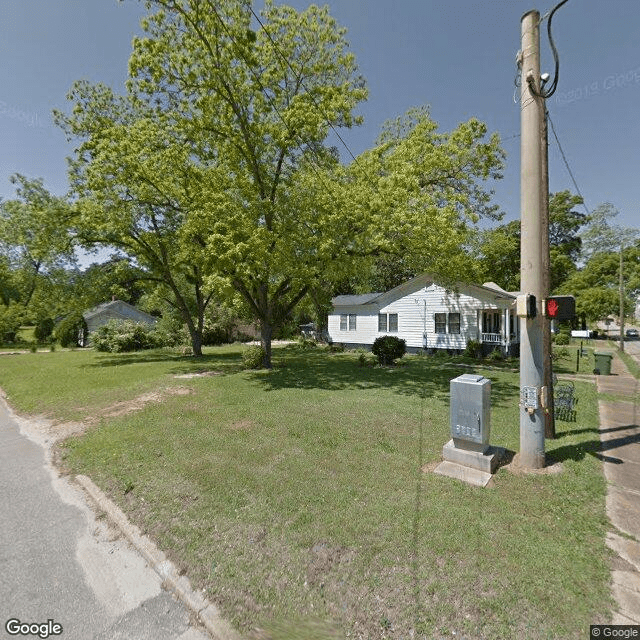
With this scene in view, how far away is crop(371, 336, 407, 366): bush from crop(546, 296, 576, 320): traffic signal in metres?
11.7

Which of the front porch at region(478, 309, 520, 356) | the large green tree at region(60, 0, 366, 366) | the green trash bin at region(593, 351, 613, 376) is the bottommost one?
the green trash bin at region(593, 351, 613, 376)

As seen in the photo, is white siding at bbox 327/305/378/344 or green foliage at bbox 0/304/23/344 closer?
white siding at bbox 327/305/378/344

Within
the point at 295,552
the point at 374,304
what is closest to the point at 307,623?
the point at 295,552

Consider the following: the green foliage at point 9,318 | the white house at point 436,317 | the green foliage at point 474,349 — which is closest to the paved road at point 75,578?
the white house at point 436,317

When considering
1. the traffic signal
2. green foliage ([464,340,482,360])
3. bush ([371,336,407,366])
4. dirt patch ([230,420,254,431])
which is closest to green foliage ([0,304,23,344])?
bush ([371,336,407,366])

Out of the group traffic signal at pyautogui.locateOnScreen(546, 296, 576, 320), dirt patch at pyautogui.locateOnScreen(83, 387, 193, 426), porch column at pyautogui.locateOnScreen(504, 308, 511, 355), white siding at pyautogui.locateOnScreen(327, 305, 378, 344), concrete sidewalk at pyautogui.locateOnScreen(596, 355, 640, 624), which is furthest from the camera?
white siding at pyautogui.locateOnScreen(327, 305, 378, 344)

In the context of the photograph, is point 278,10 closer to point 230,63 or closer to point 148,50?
point 230,63

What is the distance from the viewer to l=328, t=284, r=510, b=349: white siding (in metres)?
20.0

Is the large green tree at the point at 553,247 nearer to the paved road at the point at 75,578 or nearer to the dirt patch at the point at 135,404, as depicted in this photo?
the dirt patch at the point at 135,404

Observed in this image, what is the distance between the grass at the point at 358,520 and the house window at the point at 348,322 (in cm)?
1805

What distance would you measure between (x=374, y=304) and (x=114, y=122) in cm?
1891

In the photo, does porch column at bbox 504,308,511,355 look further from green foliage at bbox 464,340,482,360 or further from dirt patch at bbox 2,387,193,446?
dirt patch at bbox 2,387,193,446

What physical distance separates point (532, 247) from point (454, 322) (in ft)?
54.6

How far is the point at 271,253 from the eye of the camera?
11617 mm
